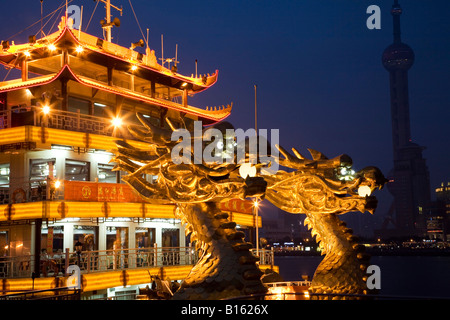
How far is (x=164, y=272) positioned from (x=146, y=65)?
9065mm

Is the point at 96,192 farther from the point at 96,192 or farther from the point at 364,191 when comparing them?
the point at 364,191

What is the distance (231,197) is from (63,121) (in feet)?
34.3

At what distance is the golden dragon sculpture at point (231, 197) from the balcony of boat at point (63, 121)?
264 inches

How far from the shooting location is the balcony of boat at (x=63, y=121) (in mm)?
17641

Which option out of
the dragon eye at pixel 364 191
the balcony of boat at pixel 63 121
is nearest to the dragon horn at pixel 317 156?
the dragon eye at pixel 364 191

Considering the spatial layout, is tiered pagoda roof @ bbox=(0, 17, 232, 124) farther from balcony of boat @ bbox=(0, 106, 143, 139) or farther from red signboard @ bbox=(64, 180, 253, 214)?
red signboard @ bbox=(64, 180, 253, 214)

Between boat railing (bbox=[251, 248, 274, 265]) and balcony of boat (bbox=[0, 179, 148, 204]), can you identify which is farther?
boat railing (bbox=[251, 248, 274, 265])

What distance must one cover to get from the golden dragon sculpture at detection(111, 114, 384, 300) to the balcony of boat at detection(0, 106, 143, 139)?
6.71 meters

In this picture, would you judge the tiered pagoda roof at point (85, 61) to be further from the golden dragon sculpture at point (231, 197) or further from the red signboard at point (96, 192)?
the golden dragon sculpture at point (231, 197)

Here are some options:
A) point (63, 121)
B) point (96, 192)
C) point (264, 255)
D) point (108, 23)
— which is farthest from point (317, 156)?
point (108, 23)

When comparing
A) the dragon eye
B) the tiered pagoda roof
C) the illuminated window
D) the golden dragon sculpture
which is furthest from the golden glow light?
the dragon eye

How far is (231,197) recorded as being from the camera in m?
10.3

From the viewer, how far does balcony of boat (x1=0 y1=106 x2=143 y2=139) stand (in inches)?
695
